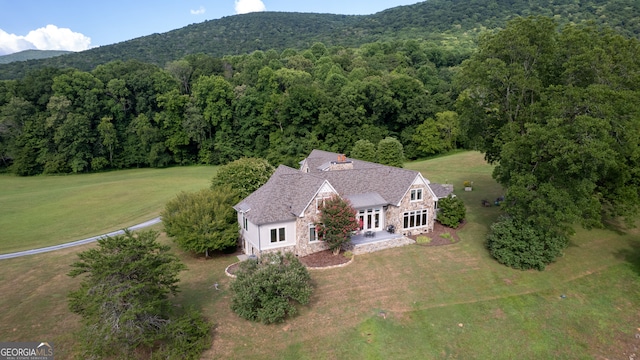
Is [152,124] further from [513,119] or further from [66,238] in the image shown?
[513,119]

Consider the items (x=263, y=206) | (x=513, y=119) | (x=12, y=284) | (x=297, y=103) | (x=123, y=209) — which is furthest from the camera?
(x=297, y=103)

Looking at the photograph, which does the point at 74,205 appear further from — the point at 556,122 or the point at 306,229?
the point at 556,122

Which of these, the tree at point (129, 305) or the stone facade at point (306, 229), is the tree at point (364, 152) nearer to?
the stone facade at point (306, 229)

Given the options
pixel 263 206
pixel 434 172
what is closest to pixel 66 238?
pixel 263 206

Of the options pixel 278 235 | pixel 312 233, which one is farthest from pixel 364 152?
pixel 278 235

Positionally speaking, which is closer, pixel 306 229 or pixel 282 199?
pixel 306 229
